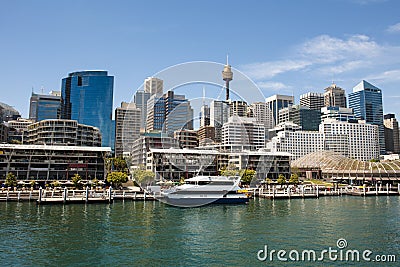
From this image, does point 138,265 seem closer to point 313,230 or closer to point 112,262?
point 112,262

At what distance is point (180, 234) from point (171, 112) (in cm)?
1140

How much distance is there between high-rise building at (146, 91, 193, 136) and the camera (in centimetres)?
2128

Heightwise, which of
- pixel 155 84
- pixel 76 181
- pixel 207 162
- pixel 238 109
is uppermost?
pixel 155 84

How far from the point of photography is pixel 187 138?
26.7 m

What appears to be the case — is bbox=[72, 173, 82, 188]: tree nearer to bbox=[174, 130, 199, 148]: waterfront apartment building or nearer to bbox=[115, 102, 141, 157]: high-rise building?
bbox=[115, 102, 141, 157]: high-rise building

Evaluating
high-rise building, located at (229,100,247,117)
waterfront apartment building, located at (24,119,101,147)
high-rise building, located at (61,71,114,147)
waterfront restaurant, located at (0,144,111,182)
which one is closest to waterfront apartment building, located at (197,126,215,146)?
high-rise building, located at (229,100,247,117)

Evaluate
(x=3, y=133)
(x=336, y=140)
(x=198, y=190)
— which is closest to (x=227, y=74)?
(x=198, y=190)

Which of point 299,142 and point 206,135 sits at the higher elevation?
point 299,142

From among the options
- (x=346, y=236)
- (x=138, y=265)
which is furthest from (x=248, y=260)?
(x=346, y=236)

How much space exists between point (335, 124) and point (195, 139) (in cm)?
18271

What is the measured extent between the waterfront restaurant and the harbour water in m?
25.1

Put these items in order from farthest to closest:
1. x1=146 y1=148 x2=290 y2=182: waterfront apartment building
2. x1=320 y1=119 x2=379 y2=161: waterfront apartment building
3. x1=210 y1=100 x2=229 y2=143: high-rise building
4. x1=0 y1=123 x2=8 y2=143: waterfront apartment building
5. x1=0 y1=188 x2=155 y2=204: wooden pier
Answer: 1. x1=320 y1=119 x2=379 y2=161: waterfront apartment building
2. x1=0 y1=123 x2=8 y2=143: waterfront apartment building
3. x1=0 y1=188 x2=155 y2=204: wooden pier
4. x1=146 y1=148 x2=290 y2=182: waterfront apartment building
5. x1=210 y1=100 x2=229 y2=143: high-rise building

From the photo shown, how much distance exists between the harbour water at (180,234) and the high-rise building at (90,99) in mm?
144082

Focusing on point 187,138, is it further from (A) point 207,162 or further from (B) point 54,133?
(B) point 54,133
